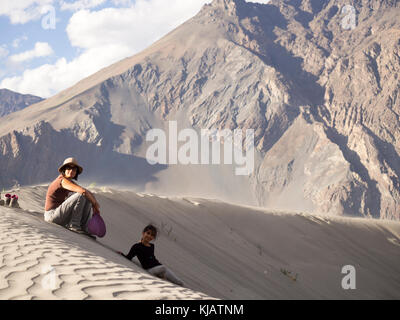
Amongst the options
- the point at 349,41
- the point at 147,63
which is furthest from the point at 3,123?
the point at 349,41

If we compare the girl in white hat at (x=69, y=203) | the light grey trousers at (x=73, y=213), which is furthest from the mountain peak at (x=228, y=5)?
the light grey trousers at (x=73, y=213)

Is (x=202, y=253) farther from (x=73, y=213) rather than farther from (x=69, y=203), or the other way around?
(x=69, y=203)

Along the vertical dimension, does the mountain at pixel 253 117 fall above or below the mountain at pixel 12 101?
below

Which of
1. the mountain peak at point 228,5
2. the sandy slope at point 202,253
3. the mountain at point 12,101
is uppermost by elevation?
the mountain peak at point 228,5

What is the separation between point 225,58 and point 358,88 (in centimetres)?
2981

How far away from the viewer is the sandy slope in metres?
3.33

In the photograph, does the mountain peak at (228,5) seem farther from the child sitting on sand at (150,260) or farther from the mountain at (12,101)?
the child sitting on sand at (150,260)

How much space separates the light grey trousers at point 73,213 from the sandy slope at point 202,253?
0.61ft

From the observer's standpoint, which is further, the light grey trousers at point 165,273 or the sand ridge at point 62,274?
the light grey trousers at point 165,273

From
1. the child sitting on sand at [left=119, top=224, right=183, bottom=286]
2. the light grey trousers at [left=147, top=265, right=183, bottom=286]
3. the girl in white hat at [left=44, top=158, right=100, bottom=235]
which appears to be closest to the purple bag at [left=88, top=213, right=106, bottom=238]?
the girl in white hat at [left=44, top=158, right=100, bottom=235]

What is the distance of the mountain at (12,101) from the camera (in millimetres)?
175800

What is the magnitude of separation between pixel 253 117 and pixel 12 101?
131 meters

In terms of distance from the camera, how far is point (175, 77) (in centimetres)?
9675

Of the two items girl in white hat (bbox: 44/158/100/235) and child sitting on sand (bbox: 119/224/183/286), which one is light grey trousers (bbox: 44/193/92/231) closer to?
girl in white hat (bbox: 44/158/100/235)
